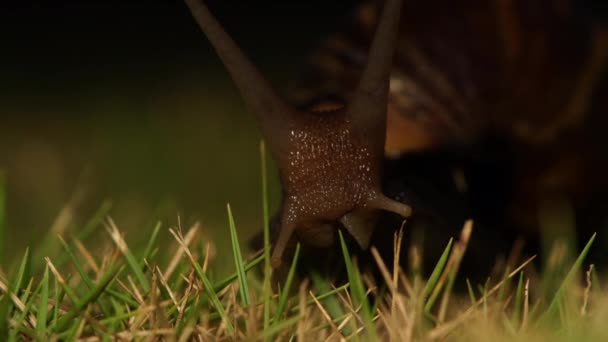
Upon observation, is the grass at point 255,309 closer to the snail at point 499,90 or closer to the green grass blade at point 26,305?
the green grass blade at point 26,305

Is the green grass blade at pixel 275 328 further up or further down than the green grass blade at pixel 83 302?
further down

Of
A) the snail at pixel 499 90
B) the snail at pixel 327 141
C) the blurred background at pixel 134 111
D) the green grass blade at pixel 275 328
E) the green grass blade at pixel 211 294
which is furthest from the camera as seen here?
the blurred background at pixel 134 111

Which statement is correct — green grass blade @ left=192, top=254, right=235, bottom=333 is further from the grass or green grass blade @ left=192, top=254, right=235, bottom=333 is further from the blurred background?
the blurred background

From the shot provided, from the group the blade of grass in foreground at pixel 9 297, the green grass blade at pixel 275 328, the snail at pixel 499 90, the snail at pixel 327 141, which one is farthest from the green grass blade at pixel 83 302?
the snail at pixel 499 90

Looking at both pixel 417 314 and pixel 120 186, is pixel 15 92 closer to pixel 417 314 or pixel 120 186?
pixel 120 186

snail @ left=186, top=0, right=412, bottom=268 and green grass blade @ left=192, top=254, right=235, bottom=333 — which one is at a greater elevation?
snail @ left=186, top=0, right=412, bottom=268

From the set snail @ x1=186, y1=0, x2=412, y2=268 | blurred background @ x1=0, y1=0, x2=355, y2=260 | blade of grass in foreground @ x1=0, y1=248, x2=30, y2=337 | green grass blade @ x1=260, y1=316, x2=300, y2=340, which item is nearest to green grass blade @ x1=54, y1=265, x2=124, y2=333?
blade of grass in foreground @ x1=0, y1=248, x2=30, y2=337

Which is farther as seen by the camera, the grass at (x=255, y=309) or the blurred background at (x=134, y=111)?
the blurred background at (x=134, y=111)

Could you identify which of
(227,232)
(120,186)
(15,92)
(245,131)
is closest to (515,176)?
(227,232)

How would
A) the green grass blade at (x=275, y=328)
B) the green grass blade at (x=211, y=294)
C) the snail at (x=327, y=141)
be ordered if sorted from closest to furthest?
the green grass blade at (x=275, y=328) < the green grass blade at (x=211, y=294) < the snail at (x=327, y=141)
